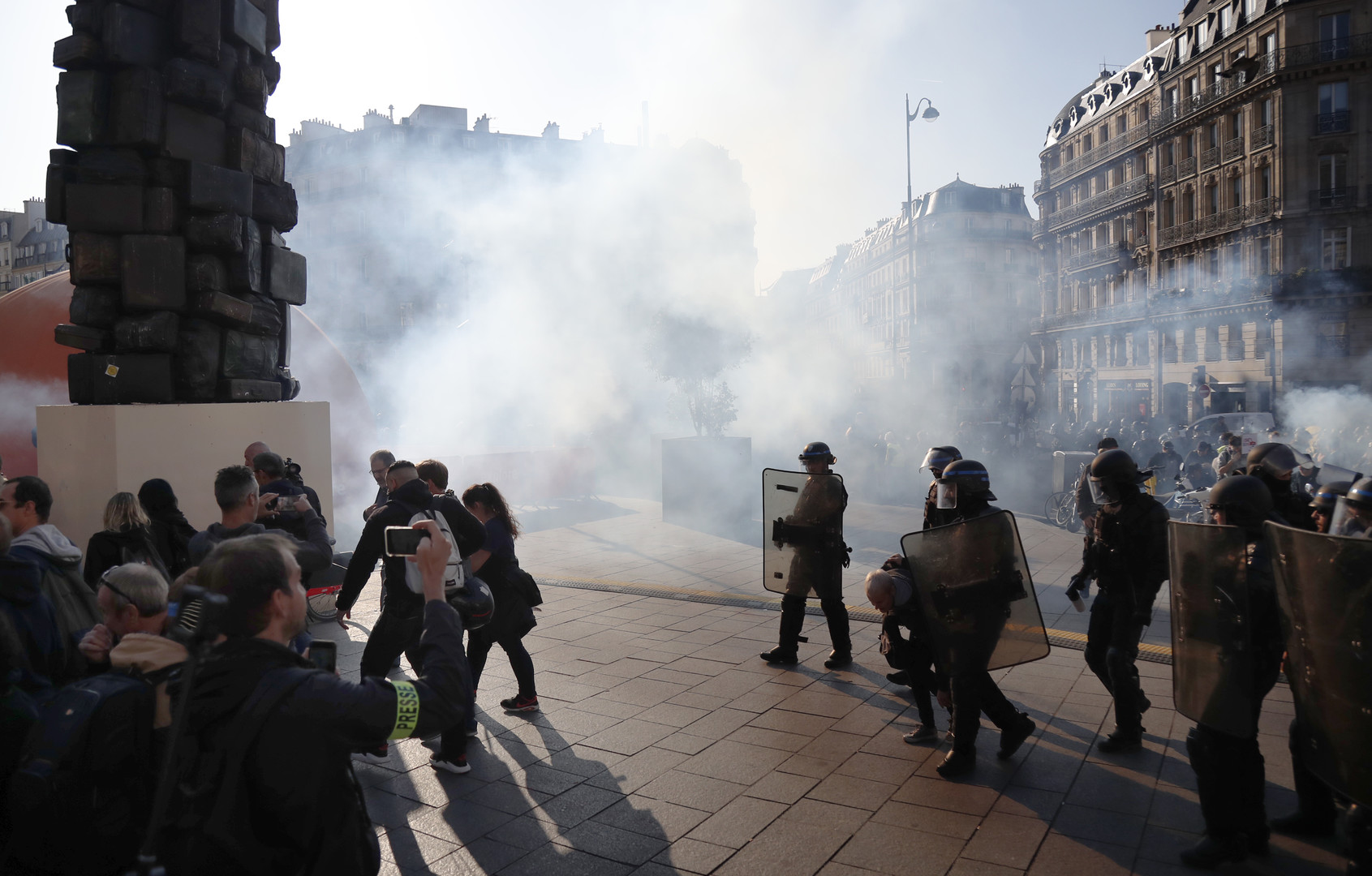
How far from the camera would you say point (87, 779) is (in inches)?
79.3

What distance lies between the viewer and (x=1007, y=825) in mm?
3479

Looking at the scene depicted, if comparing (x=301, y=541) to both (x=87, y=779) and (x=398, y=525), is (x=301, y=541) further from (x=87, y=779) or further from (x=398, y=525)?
(x=87, y=779)

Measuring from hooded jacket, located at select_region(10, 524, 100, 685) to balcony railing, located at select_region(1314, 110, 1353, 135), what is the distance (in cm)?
3991

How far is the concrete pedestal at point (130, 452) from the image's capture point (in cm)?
556

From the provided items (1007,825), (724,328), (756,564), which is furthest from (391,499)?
(724,328)

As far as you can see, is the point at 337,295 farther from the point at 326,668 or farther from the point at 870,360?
the point at 326,668

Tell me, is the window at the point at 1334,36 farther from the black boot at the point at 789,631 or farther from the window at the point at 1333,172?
the black boot at the point at 789,631

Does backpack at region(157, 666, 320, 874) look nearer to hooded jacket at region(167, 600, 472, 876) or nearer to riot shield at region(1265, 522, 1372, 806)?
hooded jacket at region(167, 600, 472, 876)

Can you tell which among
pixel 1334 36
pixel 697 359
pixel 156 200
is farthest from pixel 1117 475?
pixel 1334 36

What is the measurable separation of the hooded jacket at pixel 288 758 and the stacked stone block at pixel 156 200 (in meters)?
5.11

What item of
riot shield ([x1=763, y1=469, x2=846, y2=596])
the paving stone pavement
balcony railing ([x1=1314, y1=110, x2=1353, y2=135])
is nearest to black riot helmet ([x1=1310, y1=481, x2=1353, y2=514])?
the paving stone pavement

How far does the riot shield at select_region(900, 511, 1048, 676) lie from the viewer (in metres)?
4.01

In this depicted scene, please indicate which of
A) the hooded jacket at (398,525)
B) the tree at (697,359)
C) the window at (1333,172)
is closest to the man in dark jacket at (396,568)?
the hooded jacket at (398,525)

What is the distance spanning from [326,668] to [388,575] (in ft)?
7.58
